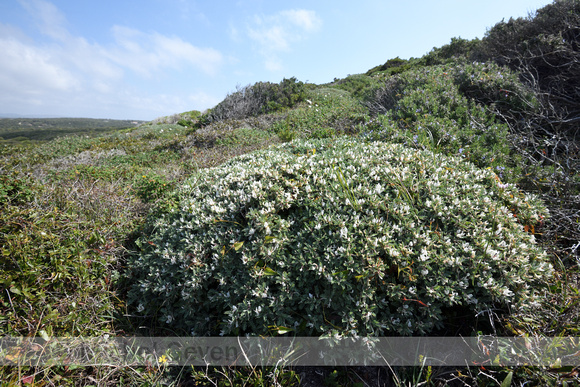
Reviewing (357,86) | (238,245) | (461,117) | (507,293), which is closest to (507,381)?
(507,293)

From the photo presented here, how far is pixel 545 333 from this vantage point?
89.4 inches

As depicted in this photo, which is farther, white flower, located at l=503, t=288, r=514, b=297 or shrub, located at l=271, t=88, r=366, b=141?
shrub, located at l=271, t=88, r=366, b=141

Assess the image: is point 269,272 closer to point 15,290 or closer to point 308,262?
point 308,262

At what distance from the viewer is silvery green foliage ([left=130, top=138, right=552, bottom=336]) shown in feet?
7.69

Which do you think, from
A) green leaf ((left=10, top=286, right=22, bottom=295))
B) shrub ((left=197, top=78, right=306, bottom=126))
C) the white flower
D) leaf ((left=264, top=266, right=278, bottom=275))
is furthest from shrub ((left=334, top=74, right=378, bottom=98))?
green leaf ((left=10, top=286, right=22, bottom=295))

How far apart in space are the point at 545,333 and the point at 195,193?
3.79m

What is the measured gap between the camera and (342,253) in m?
2.40

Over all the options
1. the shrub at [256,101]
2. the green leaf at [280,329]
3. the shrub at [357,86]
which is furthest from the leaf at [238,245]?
the shrub at [357,86]

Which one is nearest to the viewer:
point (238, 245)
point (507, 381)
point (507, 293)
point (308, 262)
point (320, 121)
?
point (507, 381)

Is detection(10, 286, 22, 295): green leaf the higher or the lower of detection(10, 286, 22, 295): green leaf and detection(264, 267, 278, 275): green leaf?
the lower

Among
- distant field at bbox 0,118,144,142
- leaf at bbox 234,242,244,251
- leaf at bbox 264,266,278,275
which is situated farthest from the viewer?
distant field at bbox 0,118,144,142

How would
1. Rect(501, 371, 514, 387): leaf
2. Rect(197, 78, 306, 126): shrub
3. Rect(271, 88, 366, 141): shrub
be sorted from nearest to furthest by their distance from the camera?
1. Rect(501, 371, 514, 387): leaf
2. Rect(271, 88, 366, 141): shrub
3. Rect(197, 78, 306, 126): shrub

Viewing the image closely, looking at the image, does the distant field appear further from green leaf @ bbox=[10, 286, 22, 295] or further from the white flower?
the white flower

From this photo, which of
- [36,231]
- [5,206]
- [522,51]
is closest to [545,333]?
[36,231]
